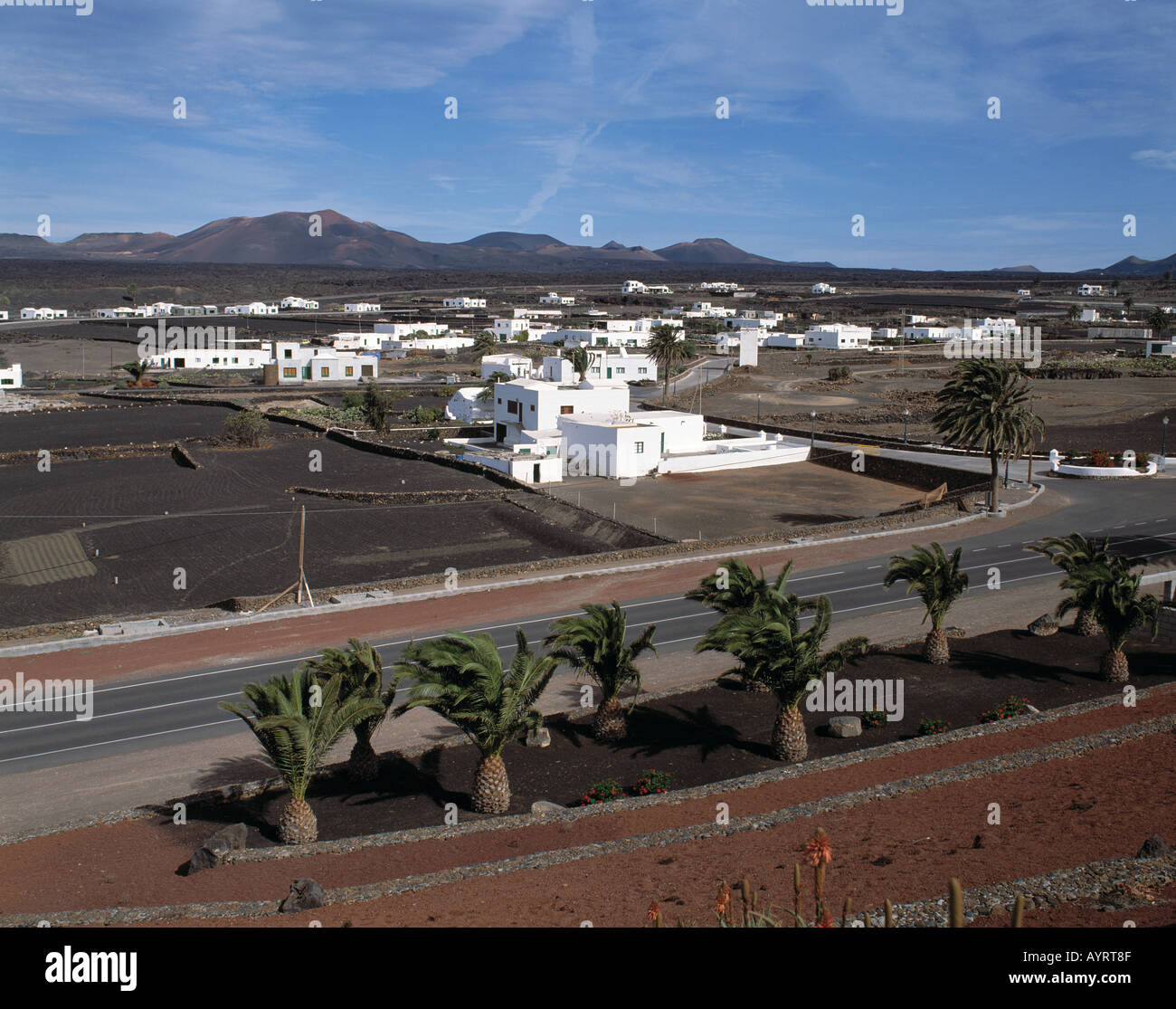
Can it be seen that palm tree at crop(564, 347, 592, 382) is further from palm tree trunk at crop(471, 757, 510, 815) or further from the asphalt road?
palm tree trunk at crop(471, 757, 510, 815)

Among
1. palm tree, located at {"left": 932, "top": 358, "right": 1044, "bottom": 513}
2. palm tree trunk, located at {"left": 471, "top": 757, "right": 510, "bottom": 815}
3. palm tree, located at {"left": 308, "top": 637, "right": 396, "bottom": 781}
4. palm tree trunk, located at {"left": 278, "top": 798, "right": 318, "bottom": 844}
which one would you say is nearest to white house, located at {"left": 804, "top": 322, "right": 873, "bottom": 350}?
palm tree, located at {"left": 932, "top": 358, "right": 1044, "bottom": 513}

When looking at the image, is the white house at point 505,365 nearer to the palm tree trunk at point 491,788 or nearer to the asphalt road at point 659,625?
the asphalt road at point 659,625

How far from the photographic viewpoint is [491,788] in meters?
17.1

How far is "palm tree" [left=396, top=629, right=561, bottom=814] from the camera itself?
56.0 feet

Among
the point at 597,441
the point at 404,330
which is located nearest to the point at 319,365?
the point at 404,330

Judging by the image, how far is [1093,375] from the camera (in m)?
98.2

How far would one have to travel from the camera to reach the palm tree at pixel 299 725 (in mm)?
16094

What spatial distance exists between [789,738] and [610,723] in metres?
3.67

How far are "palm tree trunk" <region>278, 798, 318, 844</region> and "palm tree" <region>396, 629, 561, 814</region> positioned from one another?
2188 millimetres

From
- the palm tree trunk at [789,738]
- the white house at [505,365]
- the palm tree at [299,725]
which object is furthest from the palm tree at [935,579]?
the white house at [505,365]

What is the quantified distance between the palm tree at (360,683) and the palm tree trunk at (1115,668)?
1604cm

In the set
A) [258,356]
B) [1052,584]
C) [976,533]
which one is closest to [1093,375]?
[976,533]
